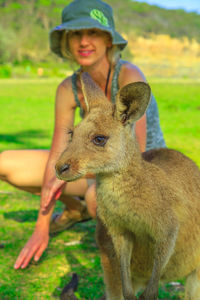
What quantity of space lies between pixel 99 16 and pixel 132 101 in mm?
1138

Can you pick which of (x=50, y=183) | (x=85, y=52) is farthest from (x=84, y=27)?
(x=50, y=183)

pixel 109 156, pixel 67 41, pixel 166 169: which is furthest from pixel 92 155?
pixel 67 41

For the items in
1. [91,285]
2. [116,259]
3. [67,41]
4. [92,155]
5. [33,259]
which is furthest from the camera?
[67,41]

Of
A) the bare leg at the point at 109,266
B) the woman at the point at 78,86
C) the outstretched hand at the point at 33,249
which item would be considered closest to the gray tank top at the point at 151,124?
the woman at the point at 78,86

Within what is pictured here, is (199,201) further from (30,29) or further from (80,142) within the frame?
(30,29)

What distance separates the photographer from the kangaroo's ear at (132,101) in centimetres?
155

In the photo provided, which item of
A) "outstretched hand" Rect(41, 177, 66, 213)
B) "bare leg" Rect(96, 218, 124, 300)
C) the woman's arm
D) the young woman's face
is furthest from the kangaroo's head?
the young woman's face

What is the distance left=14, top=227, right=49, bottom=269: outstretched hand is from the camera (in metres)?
2.43

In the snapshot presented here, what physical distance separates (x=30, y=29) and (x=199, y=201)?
6480 centimetres

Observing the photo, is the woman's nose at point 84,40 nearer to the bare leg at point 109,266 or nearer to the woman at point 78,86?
the woman at point 78,86

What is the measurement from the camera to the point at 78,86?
2684 mm

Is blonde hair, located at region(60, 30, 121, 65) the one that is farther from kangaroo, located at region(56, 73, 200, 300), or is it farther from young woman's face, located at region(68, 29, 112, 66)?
kangaroo, located at region(56, 73, 200, 300)

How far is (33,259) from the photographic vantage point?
2602mm

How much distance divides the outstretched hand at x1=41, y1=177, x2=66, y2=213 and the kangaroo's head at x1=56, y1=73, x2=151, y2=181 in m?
0.81
